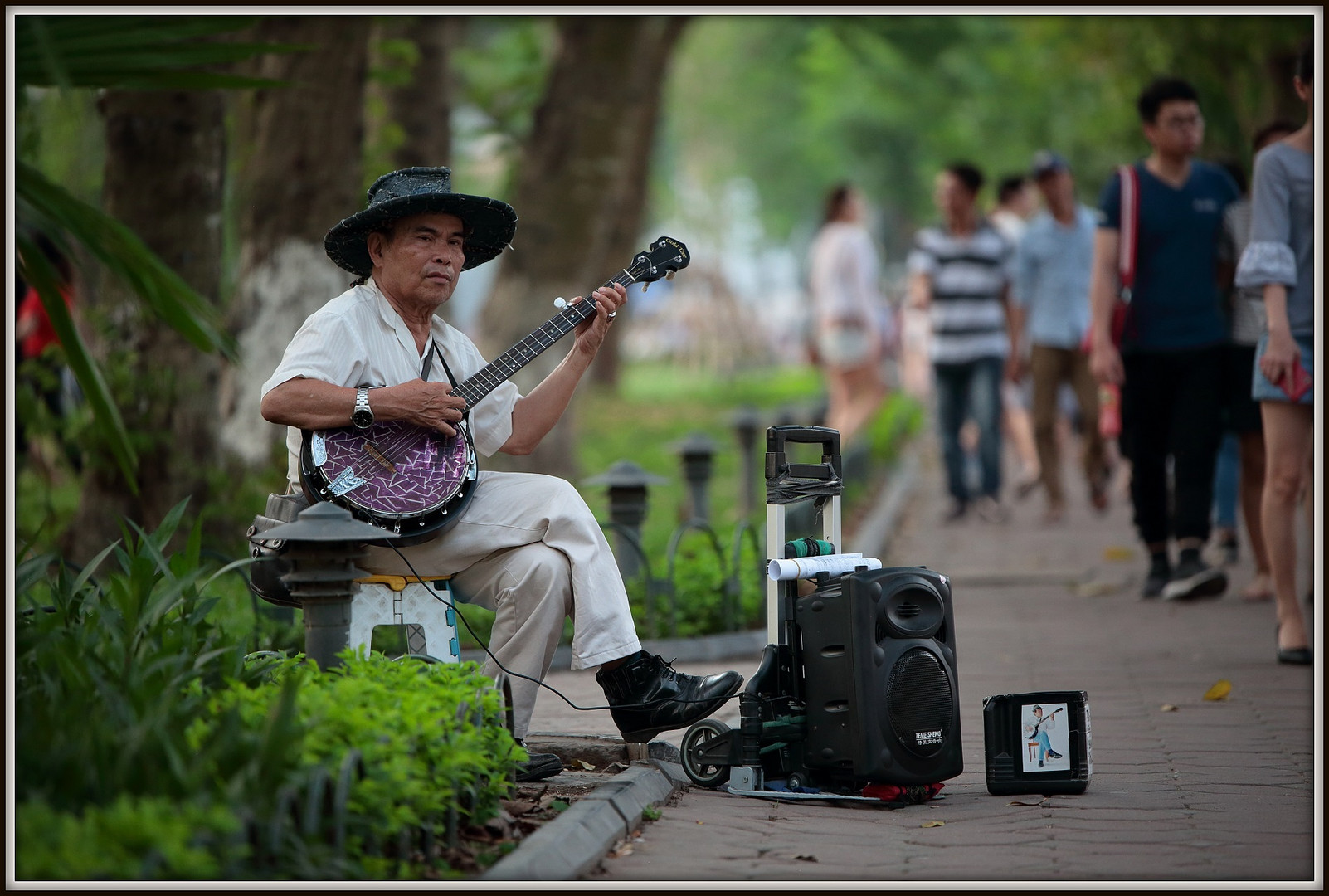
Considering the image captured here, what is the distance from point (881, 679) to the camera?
15.0 ft

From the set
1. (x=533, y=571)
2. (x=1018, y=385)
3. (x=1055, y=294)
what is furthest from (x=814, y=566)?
(x=1018, y=385)

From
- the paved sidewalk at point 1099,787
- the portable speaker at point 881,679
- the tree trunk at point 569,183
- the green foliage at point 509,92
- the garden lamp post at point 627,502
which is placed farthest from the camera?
the green foliage at point 509,92

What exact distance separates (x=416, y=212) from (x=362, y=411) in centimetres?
69

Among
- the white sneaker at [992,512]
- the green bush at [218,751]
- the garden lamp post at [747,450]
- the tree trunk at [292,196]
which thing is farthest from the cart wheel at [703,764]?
the white sneaker at [992,512]

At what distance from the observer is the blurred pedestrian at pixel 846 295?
14.2 m

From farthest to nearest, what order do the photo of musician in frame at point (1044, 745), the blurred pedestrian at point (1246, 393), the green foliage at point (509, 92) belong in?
the green foliage at point (509, 92)
the blurred pedestrian at point (1246, 393)
the photo of musician in frame at point (1044, 745)

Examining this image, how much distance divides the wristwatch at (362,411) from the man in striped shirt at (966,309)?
24.9 feet

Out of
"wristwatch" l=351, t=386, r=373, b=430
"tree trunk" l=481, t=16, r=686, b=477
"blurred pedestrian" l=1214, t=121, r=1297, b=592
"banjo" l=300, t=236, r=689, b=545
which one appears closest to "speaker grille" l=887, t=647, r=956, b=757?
"banjo" l=300, t=236, r=689, b=545

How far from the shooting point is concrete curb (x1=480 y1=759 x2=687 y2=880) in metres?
3.66

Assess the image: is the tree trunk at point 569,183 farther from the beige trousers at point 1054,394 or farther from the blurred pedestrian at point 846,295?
the beige trousers at point 1054,394

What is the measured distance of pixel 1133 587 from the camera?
920 cm

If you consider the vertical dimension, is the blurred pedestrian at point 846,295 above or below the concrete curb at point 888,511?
above

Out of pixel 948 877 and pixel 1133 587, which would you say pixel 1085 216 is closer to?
pixel 1133 587

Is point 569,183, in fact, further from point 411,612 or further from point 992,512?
point 411,612
